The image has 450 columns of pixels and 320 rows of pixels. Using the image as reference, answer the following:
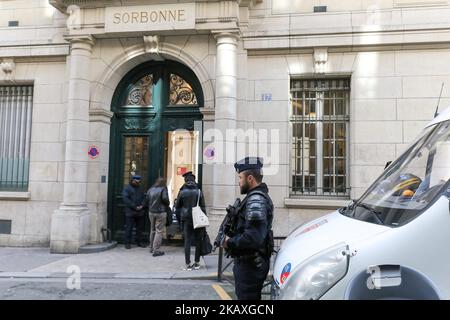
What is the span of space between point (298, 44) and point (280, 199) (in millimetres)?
3645

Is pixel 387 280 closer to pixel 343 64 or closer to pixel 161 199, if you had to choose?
pixel 161 199

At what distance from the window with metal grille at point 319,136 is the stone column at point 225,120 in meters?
1.56

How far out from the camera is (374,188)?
349 cm

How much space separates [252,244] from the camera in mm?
3346

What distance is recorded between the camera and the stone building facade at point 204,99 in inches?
347

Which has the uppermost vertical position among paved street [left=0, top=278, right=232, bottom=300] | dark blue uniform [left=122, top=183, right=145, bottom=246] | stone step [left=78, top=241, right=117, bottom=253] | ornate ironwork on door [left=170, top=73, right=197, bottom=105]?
ornate ironwork on door [left=170, top=73, right=197, bottom=105]

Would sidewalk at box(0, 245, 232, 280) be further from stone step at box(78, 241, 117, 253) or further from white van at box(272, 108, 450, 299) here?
white van at box(272, 108, 450, 299)

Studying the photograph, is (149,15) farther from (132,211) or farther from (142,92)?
(132,211)

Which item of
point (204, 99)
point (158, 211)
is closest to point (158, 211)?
point (158, 211)

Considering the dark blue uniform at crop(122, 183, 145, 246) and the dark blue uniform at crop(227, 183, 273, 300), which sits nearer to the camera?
the dark blue uniform at crop(227, 183, 273, 300)

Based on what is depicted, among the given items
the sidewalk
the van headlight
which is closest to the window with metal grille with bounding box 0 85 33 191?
the sidewalk

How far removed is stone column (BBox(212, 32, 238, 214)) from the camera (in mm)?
8734

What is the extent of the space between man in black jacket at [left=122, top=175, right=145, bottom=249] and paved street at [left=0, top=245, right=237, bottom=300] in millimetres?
550

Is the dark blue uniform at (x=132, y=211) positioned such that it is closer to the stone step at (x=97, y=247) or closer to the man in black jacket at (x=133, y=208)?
the man in black jacket at (x=133, y=208)
